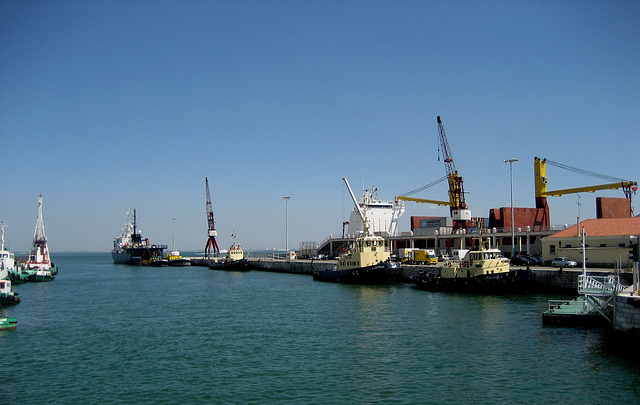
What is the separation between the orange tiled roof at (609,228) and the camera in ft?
147

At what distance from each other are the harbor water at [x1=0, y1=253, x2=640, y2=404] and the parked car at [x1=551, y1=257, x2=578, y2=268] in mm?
9119

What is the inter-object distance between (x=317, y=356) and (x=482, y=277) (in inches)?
944

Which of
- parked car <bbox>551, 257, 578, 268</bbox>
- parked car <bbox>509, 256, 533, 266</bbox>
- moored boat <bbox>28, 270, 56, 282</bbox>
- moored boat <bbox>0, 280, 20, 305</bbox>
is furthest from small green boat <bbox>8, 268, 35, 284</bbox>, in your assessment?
parked car <bbox>551, 257, 578, 268</bbox>

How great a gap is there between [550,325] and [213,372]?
57.1ft

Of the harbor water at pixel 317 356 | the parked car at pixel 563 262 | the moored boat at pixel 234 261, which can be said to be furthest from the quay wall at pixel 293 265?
the harbor water at pixel 317 356

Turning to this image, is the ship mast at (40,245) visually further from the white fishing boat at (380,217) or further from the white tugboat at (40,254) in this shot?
the white fishing boat at (380,217)

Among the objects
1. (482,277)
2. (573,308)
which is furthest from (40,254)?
(573,308)

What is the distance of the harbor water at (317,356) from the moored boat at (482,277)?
3.01 m

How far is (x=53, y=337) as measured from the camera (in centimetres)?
2744

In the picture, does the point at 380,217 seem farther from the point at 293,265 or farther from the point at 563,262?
the point at 563,262

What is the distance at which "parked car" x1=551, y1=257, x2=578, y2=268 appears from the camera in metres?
45.4

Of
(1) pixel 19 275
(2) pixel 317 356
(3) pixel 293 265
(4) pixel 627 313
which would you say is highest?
(4) pixel 627 313

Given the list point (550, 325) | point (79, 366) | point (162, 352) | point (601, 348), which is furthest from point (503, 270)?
point (79, 366)

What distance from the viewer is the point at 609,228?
4647 centimetres
